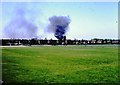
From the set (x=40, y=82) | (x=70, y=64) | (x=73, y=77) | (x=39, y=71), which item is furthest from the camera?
(x=70, y=64)

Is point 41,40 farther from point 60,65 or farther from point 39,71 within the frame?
point 39,71

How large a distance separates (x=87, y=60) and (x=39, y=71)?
17.0 feet

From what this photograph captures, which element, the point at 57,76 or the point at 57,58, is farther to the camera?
the point at 57,58

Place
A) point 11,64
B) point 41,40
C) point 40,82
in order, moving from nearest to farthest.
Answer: point 40,82, point 11,64, point 41,40

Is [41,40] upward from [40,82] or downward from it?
upward

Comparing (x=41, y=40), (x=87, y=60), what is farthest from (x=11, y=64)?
(x=41, y=40)

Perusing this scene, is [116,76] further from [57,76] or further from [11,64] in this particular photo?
[11,64]

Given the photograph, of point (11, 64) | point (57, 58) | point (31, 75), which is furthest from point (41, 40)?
point (31, 75)

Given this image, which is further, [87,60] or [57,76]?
[87,60]

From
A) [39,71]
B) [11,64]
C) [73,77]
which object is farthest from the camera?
[11,64]

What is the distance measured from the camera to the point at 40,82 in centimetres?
1412

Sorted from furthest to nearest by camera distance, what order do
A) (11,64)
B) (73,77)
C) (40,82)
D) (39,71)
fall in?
(11,64), (39,71), (73,77), (40,82)

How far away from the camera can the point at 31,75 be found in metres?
15.6

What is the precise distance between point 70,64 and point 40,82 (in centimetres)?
556
